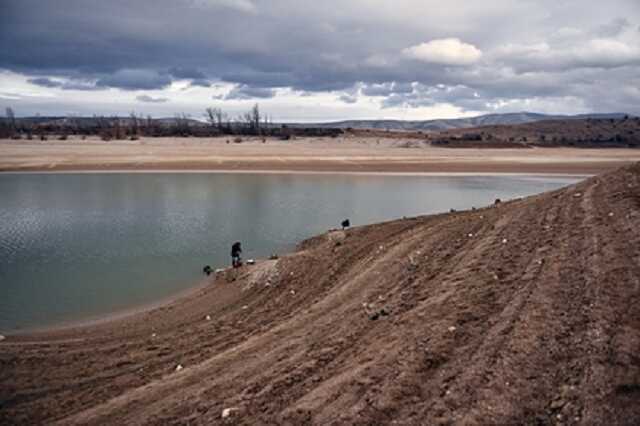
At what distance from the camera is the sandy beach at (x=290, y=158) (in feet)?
174

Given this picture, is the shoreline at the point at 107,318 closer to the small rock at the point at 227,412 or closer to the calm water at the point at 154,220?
the calm water at the point at 154,220

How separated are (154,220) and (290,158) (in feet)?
109

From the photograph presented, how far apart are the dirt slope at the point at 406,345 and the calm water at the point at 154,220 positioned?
11.0 ft

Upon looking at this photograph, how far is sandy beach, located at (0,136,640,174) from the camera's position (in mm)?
53062

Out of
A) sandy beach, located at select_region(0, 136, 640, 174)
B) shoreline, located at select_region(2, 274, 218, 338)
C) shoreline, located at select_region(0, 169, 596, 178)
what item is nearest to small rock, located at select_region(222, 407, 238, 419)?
shoreline, located at select_region(2, 274, 218, 338)

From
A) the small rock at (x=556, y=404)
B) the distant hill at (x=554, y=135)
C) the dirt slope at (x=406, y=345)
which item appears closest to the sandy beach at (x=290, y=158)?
the distant hill at (x=554, y=135)

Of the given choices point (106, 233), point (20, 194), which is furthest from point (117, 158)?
point (106, 233)

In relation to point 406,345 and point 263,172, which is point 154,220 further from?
point 263,172

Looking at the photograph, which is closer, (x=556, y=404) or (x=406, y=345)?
(x=556, y=404)

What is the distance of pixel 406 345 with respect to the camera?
6.27 metres

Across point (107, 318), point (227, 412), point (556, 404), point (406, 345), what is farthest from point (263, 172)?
point (556, 404)

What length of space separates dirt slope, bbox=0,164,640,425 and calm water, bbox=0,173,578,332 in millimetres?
3352

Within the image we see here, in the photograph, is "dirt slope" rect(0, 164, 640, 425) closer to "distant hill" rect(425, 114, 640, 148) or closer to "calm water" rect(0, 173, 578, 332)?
"calm water" rect(0, 173, 578, 332)

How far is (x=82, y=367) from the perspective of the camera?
8789 millimetres
